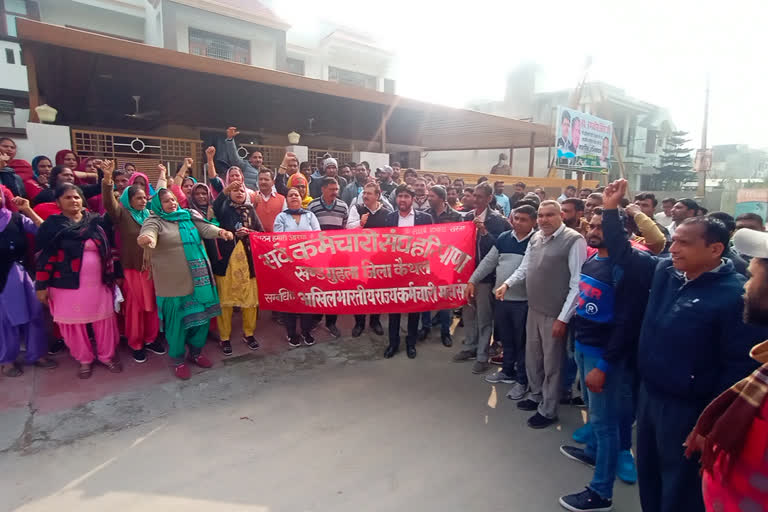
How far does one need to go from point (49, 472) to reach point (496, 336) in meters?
4.14

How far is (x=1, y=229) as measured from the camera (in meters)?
3.77

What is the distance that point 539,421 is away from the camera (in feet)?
11.3

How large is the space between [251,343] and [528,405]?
2.97 meters

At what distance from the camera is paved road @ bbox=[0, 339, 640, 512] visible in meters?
2.61

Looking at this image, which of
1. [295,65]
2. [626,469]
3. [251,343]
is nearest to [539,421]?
[626,469]

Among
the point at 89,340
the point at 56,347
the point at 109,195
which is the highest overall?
the point at 109,195

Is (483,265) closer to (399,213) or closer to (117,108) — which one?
(399,213)

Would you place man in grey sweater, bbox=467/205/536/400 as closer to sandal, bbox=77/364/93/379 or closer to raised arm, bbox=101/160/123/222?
raised arm, bbox=101/160/123/222

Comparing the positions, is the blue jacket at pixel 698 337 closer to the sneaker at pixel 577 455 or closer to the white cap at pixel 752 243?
the white cap at pixel 752 243

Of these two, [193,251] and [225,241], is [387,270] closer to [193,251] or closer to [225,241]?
[225,241]

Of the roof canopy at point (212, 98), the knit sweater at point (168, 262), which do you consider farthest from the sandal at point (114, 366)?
the roof canopy at point (212, 98)

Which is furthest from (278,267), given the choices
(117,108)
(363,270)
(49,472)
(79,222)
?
(117,108)

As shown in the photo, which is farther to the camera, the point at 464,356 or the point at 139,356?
the point at 464,356

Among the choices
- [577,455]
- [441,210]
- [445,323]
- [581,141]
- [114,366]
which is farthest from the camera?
[581,141]
